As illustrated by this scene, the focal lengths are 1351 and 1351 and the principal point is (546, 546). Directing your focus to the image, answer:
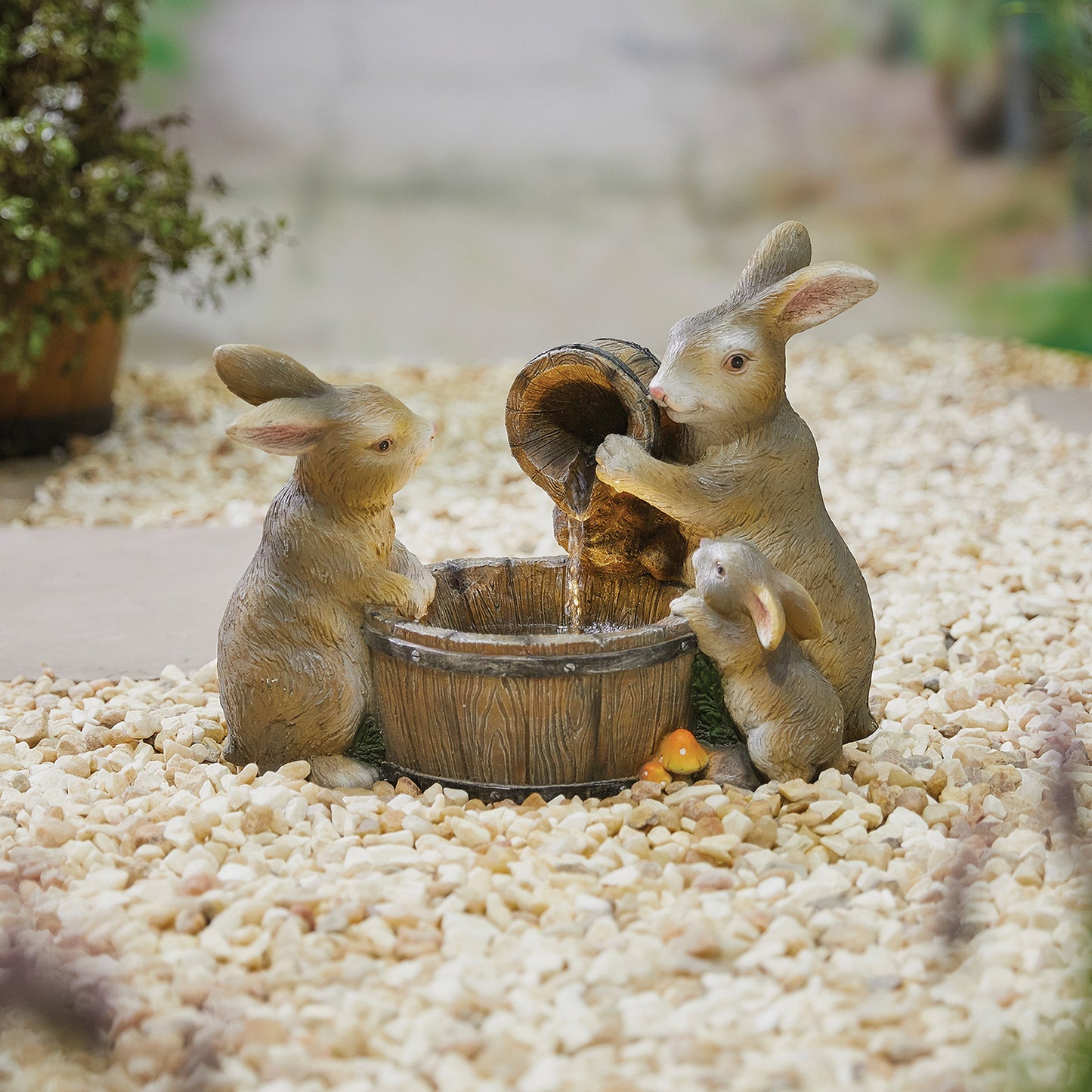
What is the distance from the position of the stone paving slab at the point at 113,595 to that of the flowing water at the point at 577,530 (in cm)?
98

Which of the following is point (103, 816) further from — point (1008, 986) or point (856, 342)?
point (856, 342)

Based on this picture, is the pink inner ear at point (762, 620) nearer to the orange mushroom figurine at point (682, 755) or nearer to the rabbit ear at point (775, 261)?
the orange mushroom figurine at point (682, 755)

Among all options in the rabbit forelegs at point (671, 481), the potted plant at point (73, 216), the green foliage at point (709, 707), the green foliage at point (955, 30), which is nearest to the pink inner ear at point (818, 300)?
the rabbit forelegs at point (671, 481)

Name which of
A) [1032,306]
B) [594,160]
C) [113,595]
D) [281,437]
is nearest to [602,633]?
[281,437]

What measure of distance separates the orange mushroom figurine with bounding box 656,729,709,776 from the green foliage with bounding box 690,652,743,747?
0.06 m

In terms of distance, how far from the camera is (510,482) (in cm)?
509

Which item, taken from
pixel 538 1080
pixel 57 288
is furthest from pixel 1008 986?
pixel 57 288

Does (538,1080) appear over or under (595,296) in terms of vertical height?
under

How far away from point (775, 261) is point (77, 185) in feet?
11.4

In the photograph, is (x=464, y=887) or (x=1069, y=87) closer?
(x=464, y=887)

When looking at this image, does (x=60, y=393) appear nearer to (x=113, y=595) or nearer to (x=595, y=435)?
(x=113, y=595)

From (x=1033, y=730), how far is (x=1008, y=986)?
1030 millimetres

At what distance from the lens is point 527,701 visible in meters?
2.26

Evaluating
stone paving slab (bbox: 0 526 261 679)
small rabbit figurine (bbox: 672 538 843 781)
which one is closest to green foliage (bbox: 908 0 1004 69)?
stone paving slab (bbox: 0 526 261 679)
